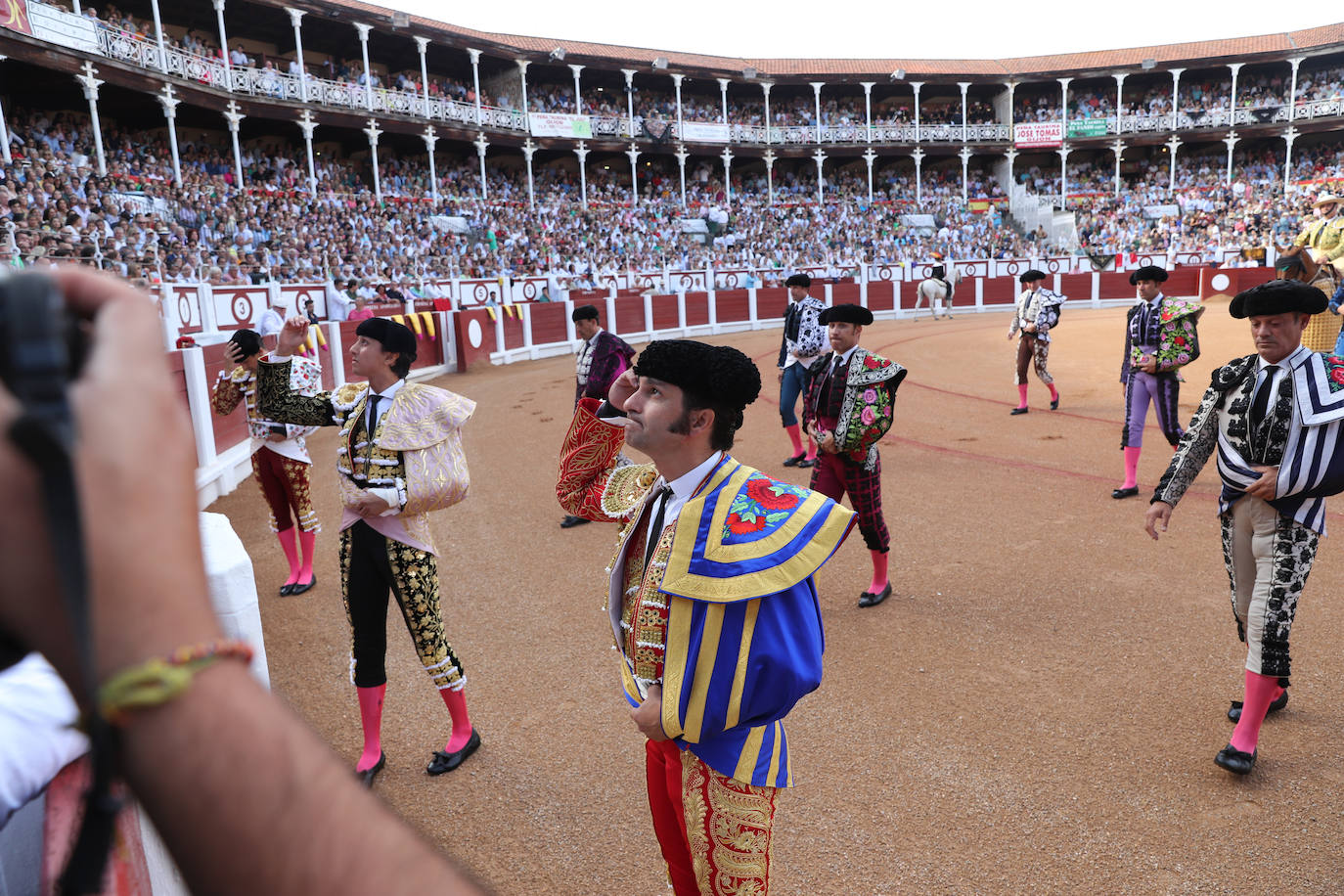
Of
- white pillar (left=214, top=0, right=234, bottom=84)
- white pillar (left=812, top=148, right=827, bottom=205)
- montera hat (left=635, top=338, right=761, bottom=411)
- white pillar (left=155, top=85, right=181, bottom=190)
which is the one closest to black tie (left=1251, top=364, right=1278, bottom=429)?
montera hat (left=635, top=338, right=761, bottom=411)

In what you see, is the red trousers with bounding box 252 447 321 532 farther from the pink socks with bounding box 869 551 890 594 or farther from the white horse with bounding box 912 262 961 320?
the white horse with bounding box 912 262 961 320

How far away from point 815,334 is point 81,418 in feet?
24.7

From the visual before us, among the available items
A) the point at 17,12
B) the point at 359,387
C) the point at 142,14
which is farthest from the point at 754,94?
the point at 359,387

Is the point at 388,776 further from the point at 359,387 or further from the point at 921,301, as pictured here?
the point at 921,301

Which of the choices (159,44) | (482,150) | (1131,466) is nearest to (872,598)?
(1131,466)

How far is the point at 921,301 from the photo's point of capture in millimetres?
27969

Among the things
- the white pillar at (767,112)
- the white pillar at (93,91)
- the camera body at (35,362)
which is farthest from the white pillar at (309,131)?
the camera body at (35,362)

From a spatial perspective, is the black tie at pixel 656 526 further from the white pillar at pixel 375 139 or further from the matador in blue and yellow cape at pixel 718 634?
the white pillar at pixel 375 139

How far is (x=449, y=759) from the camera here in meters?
3.32

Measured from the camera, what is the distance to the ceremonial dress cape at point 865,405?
4.39 metres

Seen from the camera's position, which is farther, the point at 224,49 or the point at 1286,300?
the point at 224,49

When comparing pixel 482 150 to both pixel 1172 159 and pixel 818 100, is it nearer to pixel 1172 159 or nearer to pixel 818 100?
pixel 818 100

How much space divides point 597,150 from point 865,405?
1242 inches

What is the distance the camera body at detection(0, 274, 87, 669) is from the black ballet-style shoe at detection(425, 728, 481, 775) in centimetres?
314
